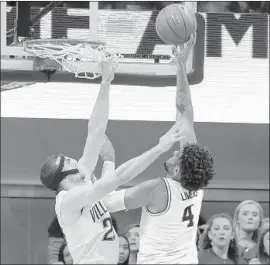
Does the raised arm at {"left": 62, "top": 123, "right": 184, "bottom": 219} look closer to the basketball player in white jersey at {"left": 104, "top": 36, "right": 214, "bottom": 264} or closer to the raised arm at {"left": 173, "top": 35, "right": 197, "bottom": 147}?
the basketball player in white jersey at {"left": 104, "top": 36, "right": 214, "bottom": 264}

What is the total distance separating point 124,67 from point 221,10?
2173mm

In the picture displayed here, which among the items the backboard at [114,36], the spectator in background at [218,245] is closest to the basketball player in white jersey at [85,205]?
the backboard at [114,36]

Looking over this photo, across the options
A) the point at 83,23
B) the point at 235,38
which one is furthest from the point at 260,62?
the point at 83,23

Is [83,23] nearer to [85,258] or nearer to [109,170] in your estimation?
[109,170]

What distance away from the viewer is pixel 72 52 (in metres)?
6.11

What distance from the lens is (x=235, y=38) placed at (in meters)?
8.75

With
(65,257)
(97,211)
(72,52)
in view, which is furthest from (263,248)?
(97,211)

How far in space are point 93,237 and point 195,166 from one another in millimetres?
701

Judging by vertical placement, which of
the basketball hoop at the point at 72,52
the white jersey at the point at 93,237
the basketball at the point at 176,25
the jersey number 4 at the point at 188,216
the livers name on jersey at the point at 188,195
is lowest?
the white jersey at the point at 93,237

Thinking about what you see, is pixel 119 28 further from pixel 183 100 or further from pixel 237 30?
pixel 183 100

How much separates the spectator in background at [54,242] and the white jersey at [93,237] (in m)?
2.51

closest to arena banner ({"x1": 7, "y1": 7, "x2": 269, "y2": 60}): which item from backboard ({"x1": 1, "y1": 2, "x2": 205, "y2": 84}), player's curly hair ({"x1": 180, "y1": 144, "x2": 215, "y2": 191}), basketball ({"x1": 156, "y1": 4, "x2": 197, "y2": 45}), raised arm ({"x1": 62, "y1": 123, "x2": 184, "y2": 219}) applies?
backboard ({"x1": 1, "y1": 2, "x2": 205, "y2": 84})

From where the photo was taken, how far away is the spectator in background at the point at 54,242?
313 inches

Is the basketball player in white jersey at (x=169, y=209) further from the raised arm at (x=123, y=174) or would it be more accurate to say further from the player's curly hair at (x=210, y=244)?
the player's curly hair at (x=210, y=244)
